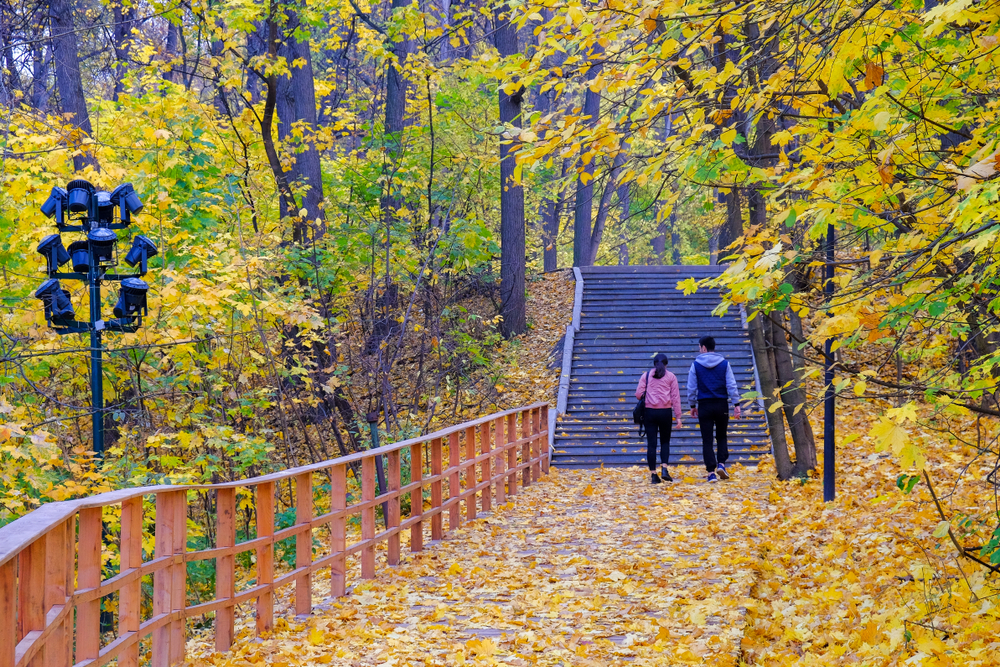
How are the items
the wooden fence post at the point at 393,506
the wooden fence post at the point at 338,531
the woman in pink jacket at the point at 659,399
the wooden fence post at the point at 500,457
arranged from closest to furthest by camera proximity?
the wooden fence post at the point at 338,531 → the wooden fence post at the point at 393,506 → the wooden fence post at the point at 500,457 → the woman in pink jacket at the point at 659,399

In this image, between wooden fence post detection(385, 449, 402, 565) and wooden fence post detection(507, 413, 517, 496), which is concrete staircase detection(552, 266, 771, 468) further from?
wooden fence post detection(385, 449, 402, 565)

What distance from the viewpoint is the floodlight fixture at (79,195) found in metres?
8.73

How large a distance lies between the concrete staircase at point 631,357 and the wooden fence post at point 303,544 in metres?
7.62

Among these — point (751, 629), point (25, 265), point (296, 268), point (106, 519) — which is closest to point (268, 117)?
point (296, 268)

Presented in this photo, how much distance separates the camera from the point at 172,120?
11.9m

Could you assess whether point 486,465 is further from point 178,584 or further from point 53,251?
point 178,584

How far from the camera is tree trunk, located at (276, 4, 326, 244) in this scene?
1378cm

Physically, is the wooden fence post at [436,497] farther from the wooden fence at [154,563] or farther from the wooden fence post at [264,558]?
the wooden fence post at [264,558]

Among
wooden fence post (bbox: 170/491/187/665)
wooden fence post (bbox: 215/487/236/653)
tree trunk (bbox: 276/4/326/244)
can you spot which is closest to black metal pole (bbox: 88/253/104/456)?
wooden fence post (bbox: 215/487/236/653)

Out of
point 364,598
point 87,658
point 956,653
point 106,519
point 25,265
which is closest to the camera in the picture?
point 87,658

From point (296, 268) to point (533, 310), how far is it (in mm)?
11741

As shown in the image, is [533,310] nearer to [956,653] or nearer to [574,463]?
[574,463]

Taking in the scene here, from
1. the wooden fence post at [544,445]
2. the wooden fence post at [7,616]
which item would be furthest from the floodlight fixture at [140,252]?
the wooden fence post at [7,616]

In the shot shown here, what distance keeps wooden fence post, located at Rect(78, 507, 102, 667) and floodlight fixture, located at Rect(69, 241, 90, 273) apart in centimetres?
574
